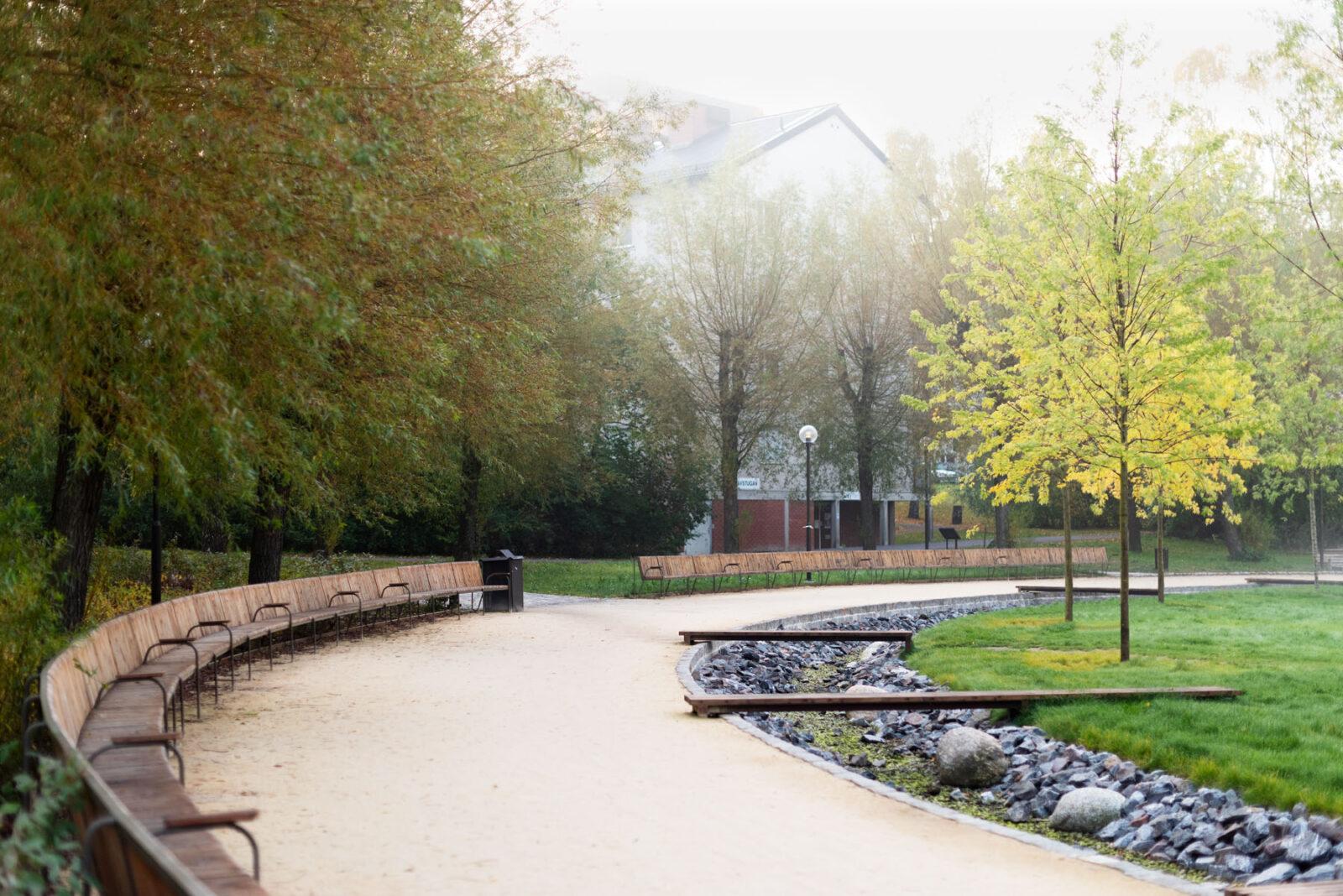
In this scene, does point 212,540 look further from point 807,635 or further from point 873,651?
point 873,651

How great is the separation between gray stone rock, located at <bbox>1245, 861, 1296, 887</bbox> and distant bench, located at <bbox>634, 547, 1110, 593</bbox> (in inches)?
671

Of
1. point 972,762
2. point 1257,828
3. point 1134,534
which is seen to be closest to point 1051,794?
point 972,762

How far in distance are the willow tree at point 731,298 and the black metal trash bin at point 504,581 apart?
37.5 feet

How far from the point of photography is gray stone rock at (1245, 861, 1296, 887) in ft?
21.0

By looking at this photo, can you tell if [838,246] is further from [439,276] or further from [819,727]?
[819,727]

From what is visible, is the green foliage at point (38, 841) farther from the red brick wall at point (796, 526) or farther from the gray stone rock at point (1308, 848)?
the red brick wall at point (796, 526)

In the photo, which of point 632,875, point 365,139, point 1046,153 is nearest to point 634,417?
point 1046,153

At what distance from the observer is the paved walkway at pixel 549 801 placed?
5.80 m

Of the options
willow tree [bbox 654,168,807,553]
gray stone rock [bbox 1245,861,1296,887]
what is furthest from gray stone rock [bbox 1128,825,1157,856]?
willow tree [bbox 654,168,807,553]

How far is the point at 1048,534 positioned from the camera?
49125 mm

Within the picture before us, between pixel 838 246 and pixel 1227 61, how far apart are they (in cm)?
1234

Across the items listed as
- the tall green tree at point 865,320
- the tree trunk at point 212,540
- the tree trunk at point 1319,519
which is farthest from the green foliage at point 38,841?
the tree trunk at point 1319,519

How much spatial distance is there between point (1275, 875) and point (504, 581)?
49.8 ft

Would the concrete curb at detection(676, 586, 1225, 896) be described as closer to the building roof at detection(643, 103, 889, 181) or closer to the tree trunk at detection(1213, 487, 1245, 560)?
the tree trunk at detection(1213, 487, 1245, 560)
